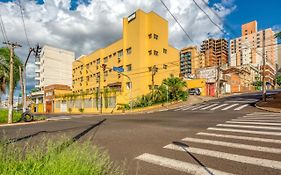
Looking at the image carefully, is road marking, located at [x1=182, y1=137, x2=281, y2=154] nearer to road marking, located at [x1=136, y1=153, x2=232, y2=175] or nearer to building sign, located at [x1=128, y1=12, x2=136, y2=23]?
road marking, located at [x1=136, y1=153, x2=232, y2=175]

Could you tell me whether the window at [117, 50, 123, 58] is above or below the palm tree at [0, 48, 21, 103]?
above

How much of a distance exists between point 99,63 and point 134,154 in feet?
137

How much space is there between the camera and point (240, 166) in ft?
14.7

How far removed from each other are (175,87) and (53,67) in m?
58.0

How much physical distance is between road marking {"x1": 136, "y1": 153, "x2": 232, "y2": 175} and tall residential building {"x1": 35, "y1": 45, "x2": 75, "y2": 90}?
7264 cm

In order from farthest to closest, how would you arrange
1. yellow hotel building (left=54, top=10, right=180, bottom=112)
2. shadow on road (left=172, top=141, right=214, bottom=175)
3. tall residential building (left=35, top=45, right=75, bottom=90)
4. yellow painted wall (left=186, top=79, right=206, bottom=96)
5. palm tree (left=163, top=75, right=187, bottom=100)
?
tall residential building (left=35, top=45, right=75, bottom=90)
yellow painted wall (left=186, top=79, right=206, bottom=96)
yellow hotel building (left=54, top=10, right=180, bottom=112)
palm tree (left=163, top=75, right=187, bottom=100)
shadow on road (left=172, top=141, right=214, bottom=175)

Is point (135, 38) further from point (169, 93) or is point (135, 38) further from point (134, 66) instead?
point (169, 93)

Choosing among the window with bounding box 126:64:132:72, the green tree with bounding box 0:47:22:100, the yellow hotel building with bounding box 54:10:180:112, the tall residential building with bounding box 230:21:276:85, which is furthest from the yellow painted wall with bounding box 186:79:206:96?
the green tree with bounding box 0:47:22:100

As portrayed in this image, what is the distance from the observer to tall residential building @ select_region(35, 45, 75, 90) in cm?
7288

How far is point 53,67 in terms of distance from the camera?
74.6 metres

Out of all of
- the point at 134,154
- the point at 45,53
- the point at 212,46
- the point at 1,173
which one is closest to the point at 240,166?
the point at 134,154

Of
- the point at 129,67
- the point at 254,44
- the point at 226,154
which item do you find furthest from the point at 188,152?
the point at 129,67

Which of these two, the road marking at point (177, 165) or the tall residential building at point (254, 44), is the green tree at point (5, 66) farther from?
the tall residential building at point (254, 44)

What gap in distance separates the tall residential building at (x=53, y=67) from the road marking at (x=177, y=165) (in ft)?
238
